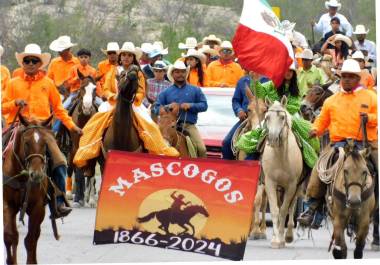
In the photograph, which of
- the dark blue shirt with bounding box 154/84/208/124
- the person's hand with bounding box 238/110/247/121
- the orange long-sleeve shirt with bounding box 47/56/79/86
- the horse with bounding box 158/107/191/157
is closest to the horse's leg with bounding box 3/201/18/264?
the person's hand with bounding box 238/110/247/121

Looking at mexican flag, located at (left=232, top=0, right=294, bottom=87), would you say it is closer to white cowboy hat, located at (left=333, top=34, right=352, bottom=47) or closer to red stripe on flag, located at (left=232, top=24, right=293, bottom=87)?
red stripe on flag, located at (left=232, top=24, right=293, bottom=87)

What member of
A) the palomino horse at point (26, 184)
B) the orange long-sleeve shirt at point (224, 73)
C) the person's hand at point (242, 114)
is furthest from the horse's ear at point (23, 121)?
the orange long-sleeve shirt at point (224, 73)

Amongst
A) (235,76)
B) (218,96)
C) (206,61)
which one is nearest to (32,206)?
(218,96)

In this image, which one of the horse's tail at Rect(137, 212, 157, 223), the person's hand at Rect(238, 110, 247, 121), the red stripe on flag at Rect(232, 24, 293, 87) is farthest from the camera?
the person's hand at Rect(238, 110, 247, 121)

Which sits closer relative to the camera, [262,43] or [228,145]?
[262,43]

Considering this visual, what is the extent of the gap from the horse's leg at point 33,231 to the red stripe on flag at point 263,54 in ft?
16.7

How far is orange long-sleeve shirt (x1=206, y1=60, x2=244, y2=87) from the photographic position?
30172 millimetres

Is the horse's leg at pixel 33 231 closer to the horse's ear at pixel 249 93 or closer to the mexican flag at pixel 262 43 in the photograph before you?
the mexican flag at pixel 262 43

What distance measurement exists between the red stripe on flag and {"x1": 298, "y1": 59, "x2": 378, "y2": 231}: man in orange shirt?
9.00 feet

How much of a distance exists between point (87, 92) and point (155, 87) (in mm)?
2388

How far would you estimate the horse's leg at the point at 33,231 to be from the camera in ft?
56.3

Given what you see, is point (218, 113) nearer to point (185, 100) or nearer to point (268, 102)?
point (185, 100)

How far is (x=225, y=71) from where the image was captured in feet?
99.5

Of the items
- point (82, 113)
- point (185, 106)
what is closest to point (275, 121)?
point (185, 106)
